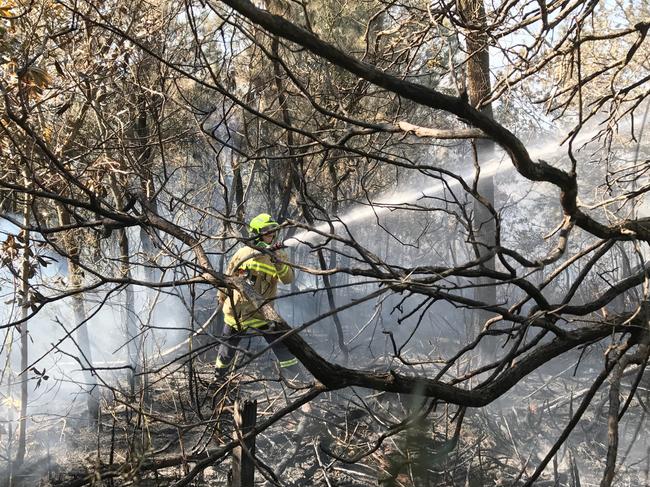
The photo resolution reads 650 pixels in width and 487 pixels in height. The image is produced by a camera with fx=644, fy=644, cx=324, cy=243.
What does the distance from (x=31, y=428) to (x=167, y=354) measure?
2491 mm

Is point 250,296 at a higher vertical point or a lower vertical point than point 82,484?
higher

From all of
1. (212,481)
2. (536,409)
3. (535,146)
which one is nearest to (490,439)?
(536,409)

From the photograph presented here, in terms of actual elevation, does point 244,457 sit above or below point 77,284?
below

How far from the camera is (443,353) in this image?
952cm

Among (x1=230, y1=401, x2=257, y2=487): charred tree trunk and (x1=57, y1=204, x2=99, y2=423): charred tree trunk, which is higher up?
(x1=57, y1=204, x2=99, y2=423): charred tree trunk

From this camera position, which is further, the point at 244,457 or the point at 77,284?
the point at 77,284

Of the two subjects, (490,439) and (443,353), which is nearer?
Result: (490,439)

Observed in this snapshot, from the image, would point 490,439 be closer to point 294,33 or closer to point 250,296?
point 250,296

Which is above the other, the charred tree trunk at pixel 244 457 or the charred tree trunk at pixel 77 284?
the charred tree trunk at pixel 77 284

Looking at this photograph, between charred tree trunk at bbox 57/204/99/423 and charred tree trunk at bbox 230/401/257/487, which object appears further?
charred tree trunk at bbox 57/204/99/423

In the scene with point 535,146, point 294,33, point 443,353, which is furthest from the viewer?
point 535,146

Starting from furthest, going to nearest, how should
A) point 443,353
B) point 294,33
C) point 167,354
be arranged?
point 443,353 → point 167,354 → point 294,33

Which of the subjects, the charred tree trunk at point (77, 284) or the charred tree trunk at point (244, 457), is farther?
the charred tree trunk at point (77, 284)

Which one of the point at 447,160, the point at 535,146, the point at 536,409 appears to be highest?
the point at 447,160
